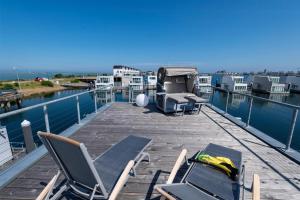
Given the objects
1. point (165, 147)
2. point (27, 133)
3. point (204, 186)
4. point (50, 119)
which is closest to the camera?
point (204, 186)

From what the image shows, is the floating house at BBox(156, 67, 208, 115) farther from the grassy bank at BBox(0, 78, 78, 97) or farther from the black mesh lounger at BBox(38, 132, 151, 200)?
the grassy bank at BBox(0, 78, 78, 97)

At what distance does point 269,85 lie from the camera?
3516cm

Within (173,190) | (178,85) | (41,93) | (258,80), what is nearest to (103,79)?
(41,93)

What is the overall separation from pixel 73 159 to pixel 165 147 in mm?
1850

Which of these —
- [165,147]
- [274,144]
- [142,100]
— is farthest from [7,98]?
[274,144]

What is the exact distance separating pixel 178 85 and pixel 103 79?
27.9m

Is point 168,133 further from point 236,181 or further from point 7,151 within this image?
point 7,151

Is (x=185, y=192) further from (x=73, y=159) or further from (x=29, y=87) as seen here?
(x=29, y=87)

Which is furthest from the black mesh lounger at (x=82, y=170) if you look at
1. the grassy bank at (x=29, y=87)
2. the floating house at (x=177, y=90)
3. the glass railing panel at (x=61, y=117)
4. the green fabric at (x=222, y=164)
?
the grassy bank at (x=29, y=87)

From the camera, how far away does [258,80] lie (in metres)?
38.4

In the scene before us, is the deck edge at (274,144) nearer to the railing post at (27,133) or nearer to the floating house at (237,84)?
the railing post at (27,133)

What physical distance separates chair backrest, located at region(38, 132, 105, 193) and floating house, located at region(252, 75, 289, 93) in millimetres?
42853

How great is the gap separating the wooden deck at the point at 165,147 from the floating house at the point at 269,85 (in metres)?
38.6

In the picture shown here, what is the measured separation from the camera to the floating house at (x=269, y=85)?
34719mm
